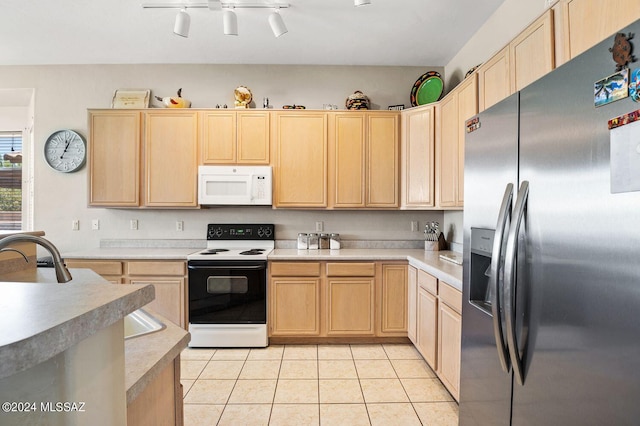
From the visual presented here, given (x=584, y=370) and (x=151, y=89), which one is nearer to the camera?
(x=584, y=370)

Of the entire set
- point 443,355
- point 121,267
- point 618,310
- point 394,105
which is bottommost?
point 443,355

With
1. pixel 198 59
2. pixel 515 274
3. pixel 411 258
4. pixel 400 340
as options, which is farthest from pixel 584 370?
pixel 198 59

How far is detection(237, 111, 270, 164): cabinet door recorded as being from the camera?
11.2 ft

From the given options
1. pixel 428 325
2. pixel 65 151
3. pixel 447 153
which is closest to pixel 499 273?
pixel 428 325

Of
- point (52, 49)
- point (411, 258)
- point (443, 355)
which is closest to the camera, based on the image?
point (443, 355)

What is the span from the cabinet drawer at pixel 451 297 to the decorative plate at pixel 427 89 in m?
2.04

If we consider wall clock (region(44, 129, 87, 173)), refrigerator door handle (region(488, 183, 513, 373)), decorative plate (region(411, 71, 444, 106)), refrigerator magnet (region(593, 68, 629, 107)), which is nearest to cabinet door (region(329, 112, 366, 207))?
decorative plate (region(411, 71, 444, 106))

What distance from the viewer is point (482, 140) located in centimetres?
151

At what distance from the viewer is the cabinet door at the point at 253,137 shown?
3.42 metres

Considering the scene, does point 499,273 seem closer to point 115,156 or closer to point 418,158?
point 418,158

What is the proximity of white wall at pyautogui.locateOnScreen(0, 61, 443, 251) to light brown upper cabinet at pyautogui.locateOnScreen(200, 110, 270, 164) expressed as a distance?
378mm

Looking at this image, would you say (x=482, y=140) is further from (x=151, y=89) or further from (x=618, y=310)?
(x=151, y=89)

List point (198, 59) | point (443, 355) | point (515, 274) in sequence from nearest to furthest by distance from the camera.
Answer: point (515, 274)
point (443, 355)
point (198, 59)

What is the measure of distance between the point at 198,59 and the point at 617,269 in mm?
3896
